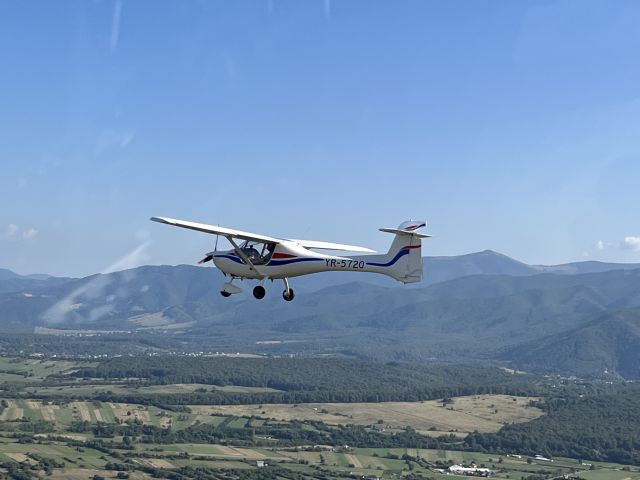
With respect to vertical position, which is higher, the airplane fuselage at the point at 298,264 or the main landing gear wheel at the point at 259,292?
the airplane fuselage at the point at 298,264

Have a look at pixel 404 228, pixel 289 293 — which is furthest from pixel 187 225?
pixel 404 228

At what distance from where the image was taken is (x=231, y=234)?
234ft

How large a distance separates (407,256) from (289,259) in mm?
8996

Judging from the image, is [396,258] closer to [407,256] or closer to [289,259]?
[407,256]

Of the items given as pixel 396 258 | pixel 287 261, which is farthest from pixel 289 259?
pixel 396 258

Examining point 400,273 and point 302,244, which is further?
point 302,244

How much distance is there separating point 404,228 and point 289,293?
9.98 metres

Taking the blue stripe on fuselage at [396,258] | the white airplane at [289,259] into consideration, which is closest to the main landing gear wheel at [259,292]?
the white airplane at [289,259]

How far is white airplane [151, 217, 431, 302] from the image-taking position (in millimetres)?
71562

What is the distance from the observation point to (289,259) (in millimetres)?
72875

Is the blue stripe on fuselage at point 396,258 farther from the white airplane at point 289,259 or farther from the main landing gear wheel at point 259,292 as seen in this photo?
the main landing gear wheel at point 259,292

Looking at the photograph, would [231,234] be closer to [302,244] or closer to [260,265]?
[260,265]

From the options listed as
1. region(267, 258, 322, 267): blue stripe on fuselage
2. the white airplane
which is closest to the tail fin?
the white airplane

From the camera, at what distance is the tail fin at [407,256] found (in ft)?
235
